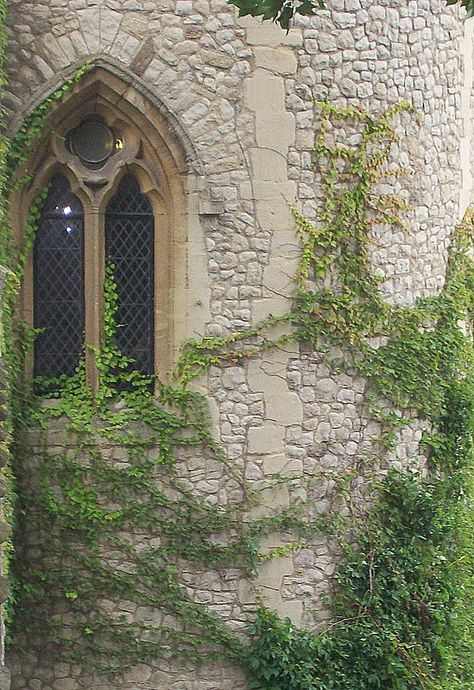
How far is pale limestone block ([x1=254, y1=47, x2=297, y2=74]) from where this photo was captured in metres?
A: 7.28

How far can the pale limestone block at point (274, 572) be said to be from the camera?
745cm

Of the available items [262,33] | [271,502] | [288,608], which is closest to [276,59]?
[262,33]

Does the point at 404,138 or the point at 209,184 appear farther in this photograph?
the point at 404,138

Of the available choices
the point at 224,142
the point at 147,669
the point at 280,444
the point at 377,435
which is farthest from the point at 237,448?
the point at 224,142

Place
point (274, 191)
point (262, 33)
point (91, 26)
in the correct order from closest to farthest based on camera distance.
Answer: point (91, 26), point (262, 33), point (274, 191)

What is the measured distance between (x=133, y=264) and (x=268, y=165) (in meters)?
1.22

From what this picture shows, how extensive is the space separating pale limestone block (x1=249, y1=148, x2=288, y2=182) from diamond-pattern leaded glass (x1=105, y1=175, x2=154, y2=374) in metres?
0.83

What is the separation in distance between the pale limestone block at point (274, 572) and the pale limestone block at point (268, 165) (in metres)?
2.75

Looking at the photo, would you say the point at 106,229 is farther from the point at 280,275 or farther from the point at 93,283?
the point at 280,275

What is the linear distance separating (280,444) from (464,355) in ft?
6.54

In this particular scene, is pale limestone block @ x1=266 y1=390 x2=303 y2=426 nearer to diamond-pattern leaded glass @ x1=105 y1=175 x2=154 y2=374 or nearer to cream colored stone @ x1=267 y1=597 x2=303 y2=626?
diamond-pattern leaded glass @ x1=105 y1=175 x2=154 y2=374

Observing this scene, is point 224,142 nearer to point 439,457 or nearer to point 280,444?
point 280,444

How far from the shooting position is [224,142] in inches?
287

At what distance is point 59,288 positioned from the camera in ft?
24.7
